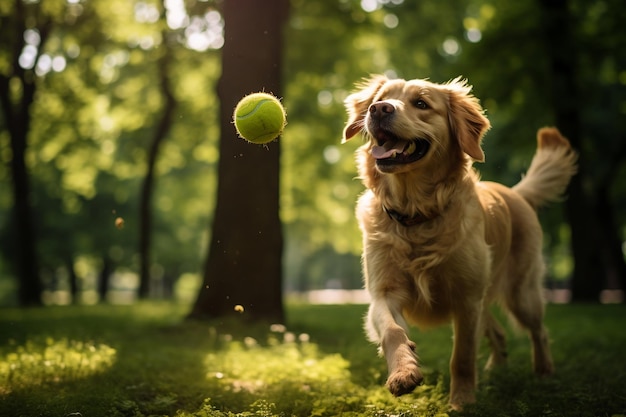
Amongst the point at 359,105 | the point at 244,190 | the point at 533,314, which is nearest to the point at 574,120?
the point at 244,190

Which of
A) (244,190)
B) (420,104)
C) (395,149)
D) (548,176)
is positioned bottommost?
(244,190)

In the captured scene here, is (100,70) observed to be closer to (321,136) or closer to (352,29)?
(321,136)

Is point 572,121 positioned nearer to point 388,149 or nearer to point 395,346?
point 388,149

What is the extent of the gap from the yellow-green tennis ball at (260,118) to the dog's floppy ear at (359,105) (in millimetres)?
508

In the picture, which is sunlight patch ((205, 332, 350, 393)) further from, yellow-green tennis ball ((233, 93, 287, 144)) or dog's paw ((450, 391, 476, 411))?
yellow-green tennis ball ((233, 93, 287, 144))

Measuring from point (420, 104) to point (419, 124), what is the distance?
227 mm

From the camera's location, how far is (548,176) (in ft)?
22.0

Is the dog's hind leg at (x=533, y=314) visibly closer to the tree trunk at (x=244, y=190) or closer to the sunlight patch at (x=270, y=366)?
the sunlight patch at (x=270, y=366)

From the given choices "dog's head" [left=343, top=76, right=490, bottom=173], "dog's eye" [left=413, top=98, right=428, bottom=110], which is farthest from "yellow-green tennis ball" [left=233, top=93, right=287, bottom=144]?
"dog's eye" [left=413, top=98, right=428, bottom=110]

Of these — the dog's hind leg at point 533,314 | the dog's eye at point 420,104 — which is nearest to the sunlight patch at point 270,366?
the dog's hind leg at point 533,314

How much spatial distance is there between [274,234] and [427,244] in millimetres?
4529

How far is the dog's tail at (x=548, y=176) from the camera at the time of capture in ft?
22.0

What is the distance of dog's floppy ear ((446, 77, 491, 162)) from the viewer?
4.66m

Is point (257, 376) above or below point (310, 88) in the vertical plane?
below
